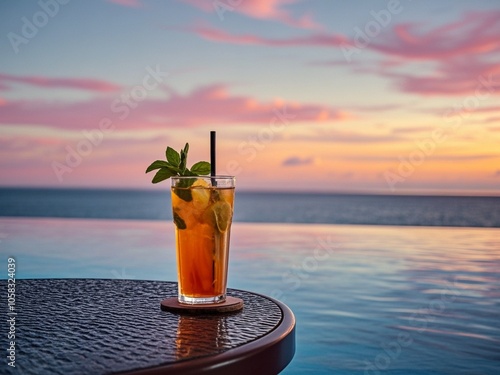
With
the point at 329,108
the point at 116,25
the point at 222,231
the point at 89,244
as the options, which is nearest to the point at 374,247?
the point at 89,244

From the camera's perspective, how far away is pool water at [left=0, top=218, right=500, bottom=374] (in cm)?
385

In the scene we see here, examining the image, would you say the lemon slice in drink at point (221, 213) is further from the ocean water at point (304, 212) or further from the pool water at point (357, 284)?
the ocean water at point (304, 212)

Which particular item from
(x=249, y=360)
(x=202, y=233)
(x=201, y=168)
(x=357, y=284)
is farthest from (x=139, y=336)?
(x=357, y=284)

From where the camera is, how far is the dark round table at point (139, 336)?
2.13 ft

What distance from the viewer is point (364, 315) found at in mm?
4672

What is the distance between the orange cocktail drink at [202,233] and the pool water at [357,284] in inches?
107

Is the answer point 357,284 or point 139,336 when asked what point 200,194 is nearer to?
point 139,336

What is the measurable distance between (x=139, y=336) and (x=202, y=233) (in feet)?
0.96

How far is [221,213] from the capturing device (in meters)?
1.04

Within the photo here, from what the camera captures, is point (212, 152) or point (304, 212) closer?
point (212, 152)

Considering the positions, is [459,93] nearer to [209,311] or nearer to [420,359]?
[420,359]

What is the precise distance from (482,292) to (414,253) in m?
2.96

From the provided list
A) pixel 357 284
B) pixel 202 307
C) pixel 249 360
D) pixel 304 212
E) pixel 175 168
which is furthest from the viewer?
pixel 304 212

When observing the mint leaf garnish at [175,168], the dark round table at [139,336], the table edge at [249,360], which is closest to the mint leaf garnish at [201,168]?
the mint leaf garnish at [175,168]
